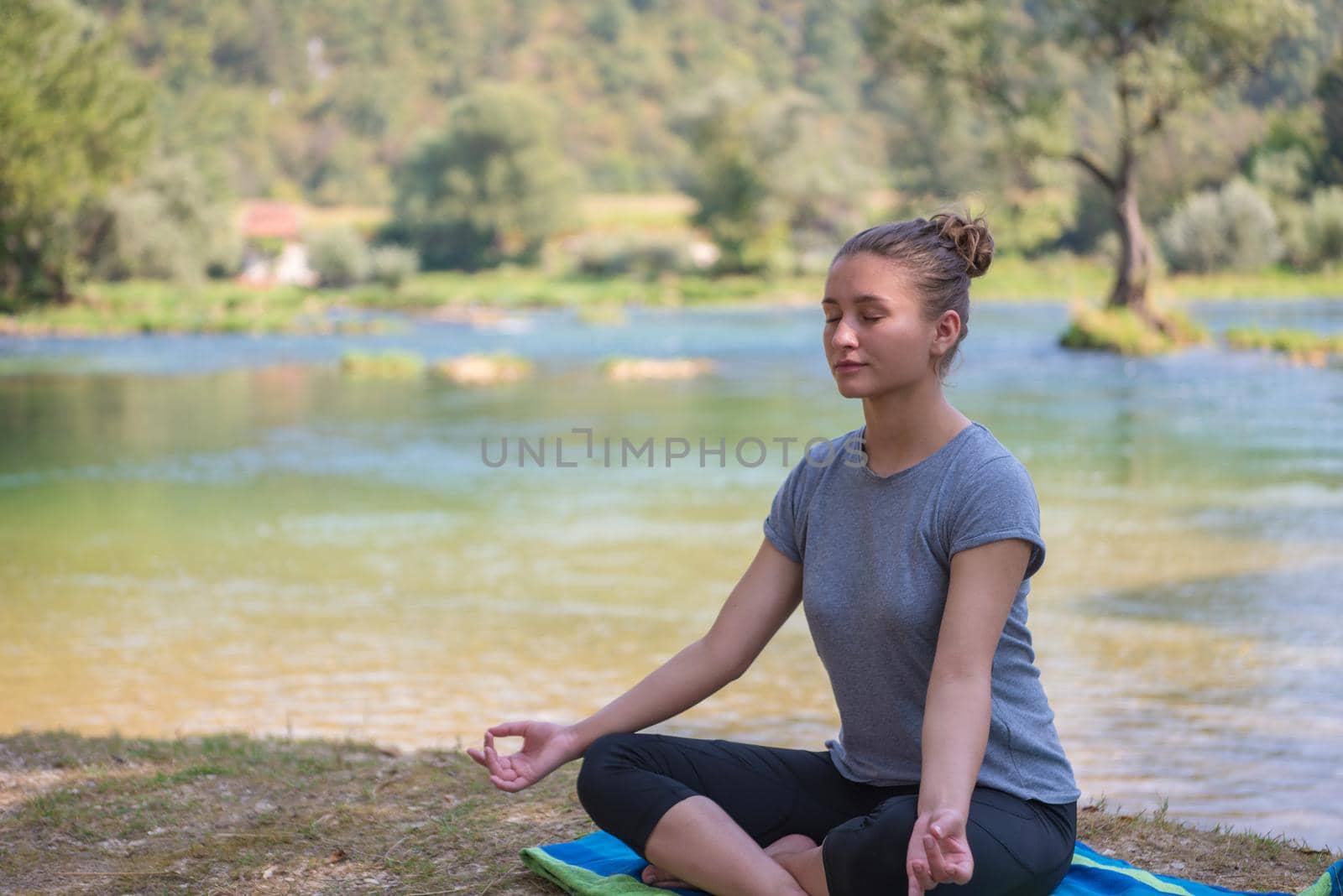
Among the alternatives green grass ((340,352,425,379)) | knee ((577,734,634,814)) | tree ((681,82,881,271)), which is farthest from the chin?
tree ((681,82,881,271))

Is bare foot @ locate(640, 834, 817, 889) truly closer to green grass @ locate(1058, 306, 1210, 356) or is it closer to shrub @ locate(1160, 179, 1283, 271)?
green grass @ locate(1058, 306, 1210, 356)

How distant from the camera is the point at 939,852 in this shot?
191 centimetres

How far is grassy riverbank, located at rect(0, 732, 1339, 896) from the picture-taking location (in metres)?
2.63

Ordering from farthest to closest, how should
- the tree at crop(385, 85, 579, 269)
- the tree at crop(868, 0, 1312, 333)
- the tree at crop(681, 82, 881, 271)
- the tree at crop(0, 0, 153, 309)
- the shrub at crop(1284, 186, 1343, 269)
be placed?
the tree at crop(385, 85, 579, 269), the tree at crop(681, 82, 881, 271), the shrub at crop(1284, 186, 1343, 269), the tree at crop(0, 0, 153, 309), the tree at crop(868, 0, 1312, 333)

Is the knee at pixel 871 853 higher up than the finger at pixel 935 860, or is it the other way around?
the finger at pixel 935 860

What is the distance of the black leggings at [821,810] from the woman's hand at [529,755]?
51 millimetres

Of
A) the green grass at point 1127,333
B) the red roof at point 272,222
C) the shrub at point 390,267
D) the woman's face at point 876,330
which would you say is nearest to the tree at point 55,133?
the shrub at point 390,267

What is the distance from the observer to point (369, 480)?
415 inches

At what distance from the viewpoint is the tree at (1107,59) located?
21438mm

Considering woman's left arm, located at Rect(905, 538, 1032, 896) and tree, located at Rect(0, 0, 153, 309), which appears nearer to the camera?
woman's left arm, located at Rect(905, 538, 1032, 896)

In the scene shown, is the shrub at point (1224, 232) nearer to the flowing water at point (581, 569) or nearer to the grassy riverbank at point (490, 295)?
the grassy riverbank at point (490, 295)

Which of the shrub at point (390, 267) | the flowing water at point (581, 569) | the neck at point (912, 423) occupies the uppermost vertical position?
the shrub at point (390, 267)

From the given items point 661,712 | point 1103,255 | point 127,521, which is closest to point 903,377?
point 661,712

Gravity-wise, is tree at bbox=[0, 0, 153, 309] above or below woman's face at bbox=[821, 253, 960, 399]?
above
